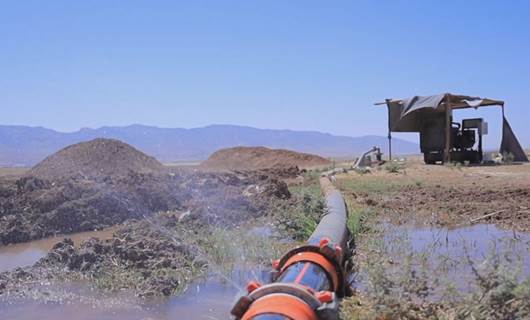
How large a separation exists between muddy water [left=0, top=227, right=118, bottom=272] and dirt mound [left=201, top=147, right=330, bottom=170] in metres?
17.2

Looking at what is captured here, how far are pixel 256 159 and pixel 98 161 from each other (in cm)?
1193

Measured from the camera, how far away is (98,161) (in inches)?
620

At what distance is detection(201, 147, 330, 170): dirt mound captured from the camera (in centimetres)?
2605

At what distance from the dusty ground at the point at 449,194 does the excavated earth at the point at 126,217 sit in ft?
6.11

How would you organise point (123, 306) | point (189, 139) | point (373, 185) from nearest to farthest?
point (123, 306)
point (373, 185)
point (189, 139)

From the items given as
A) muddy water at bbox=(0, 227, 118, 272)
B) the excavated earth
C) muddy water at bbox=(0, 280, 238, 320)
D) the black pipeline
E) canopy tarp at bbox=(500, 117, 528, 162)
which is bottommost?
muddy water at bbox=(0, 227, 118, 272)

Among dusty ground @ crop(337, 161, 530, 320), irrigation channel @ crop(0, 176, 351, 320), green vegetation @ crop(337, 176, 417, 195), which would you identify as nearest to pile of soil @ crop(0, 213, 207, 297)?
irrigation channel @ crop(0, 176, 351, 320)

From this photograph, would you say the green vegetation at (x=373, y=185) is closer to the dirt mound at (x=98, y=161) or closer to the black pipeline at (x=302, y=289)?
the dirt mound at (x=98, y=161)

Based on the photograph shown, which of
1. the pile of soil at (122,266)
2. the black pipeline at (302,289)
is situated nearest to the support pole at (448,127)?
the pile of soil at (122,266)

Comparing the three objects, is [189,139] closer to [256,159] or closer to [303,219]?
[256,159]

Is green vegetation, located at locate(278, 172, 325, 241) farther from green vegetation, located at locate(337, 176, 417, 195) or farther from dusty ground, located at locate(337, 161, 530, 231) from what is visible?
green vegetation, located at locate(337, 176, 417, 195)

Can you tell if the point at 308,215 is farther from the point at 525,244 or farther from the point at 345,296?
the point at 345,296

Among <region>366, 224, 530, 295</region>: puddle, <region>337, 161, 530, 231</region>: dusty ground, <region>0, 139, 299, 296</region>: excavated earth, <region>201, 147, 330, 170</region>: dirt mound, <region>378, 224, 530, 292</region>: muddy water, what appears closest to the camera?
<region>366, 224, 530, 295</region>: puddle

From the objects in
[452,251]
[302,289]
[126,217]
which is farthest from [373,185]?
[302,289]
